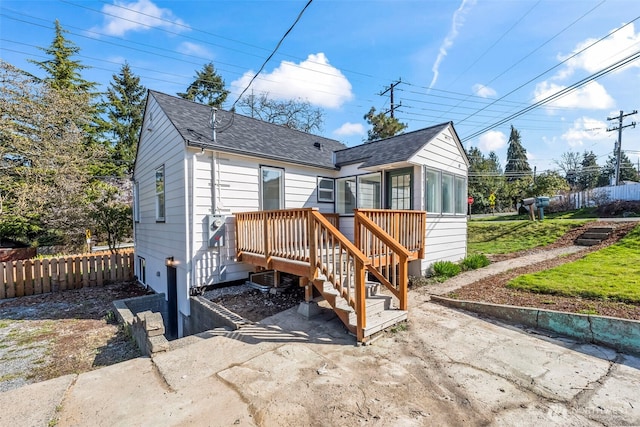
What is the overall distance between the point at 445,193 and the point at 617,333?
4961mm

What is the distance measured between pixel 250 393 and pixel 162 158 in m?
6.64

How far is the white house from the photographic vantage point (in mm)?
6250

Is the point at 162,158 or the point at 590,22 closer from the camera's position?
the point at 590,22

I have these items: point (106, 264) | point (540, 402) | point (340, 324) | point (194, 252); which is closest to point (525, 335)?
point (540, 402)

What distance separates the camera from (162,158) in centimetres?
744

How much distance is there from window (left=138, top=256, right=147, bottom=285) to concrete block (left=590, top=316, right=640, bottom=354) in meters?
10.9

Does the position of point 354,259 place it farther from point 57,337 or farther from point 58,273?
point 58,273

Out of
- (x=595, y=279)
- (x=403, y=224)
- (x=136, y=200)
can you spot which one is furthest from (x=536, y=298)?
(x=136, y=200)

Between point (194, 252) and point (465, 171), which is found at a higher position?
point (465, 171)

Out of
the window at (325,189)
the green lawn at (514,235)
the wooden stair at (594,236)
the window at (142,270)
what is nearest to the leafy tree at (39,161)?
the window at (142,270)

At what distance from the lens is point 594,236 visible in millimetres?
10211

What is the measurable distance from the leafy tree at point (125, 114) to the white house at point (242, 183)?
15.7m

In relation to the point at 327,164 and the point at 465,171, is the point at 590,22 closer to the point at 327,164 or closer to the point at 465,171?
the point at 465,171

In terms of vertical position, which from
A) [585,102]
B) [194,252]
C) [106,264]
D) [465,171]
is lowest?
[106,264]
